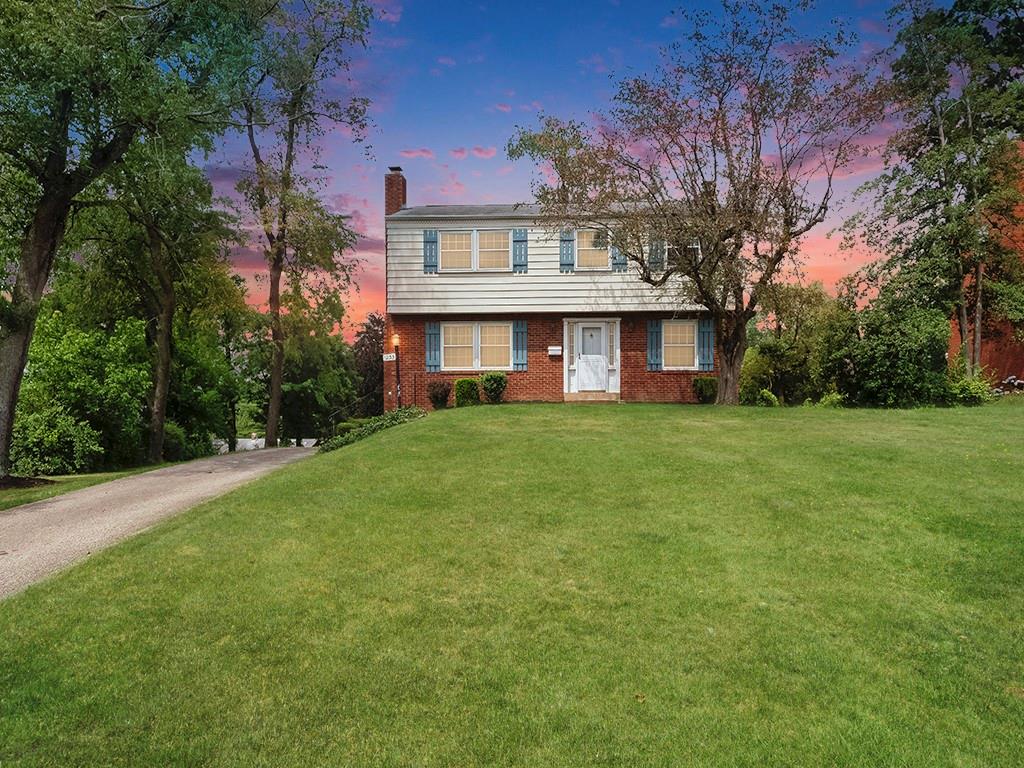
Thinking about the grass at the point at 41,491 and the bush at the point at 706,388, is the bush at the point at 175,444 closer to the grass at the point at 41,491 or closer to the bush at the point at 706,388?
the grass at the point at 41,491

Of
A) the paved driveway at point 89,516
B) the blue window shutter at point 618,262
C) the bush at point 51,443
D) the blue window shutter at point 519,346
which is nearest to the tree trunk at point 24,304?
the paved driveway at point 89,516

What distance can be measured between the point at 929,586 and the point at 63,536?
31.1 feet

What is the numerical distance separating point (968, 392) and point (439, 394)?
50.3 ft

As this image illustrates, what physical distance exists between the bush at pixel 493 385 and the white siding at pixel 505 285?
2297 millimetres

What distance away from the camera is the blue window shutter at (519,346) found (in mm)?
21156

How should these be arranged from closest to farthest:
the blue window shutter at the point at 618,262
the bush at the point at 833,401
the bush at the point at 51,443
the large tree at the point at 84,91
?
the large tree at the point at 84,91
the bush at the point at 51,443
the bush at the point at 833,401
the blue window shutter at the point at 618,262

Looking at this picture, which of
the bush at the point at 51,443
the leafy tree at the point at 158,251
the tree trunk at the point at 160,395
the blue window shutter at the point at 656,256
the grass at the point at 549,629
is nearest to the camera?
the grass at the point at 549,629

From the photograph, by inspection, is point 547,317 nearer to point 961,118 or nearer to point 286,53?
point 286,53

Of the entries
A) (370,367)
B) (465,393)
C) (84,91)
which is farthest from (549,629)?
(370,367)

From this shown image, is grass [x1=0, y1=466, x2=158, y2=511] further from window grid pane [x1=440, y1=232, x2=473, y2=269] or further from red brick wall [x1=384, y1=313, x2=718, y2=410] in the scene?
window grid pane [x1=440, y1=232, x2=473, y2=269]

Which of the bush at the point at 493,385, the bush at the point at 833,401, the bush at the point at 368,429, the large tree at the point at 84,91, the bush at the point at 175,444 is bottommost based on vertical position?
the bush at the point at 175,444

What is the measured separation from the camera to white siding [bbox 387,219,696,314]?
68.0ft

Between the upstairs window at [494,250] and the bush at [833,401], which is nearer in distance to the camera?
the bush at [833,401]

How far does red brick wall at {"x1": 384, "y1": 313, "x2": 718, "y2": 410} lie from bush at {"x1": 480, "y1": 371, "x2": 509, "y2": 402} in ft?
1.42
